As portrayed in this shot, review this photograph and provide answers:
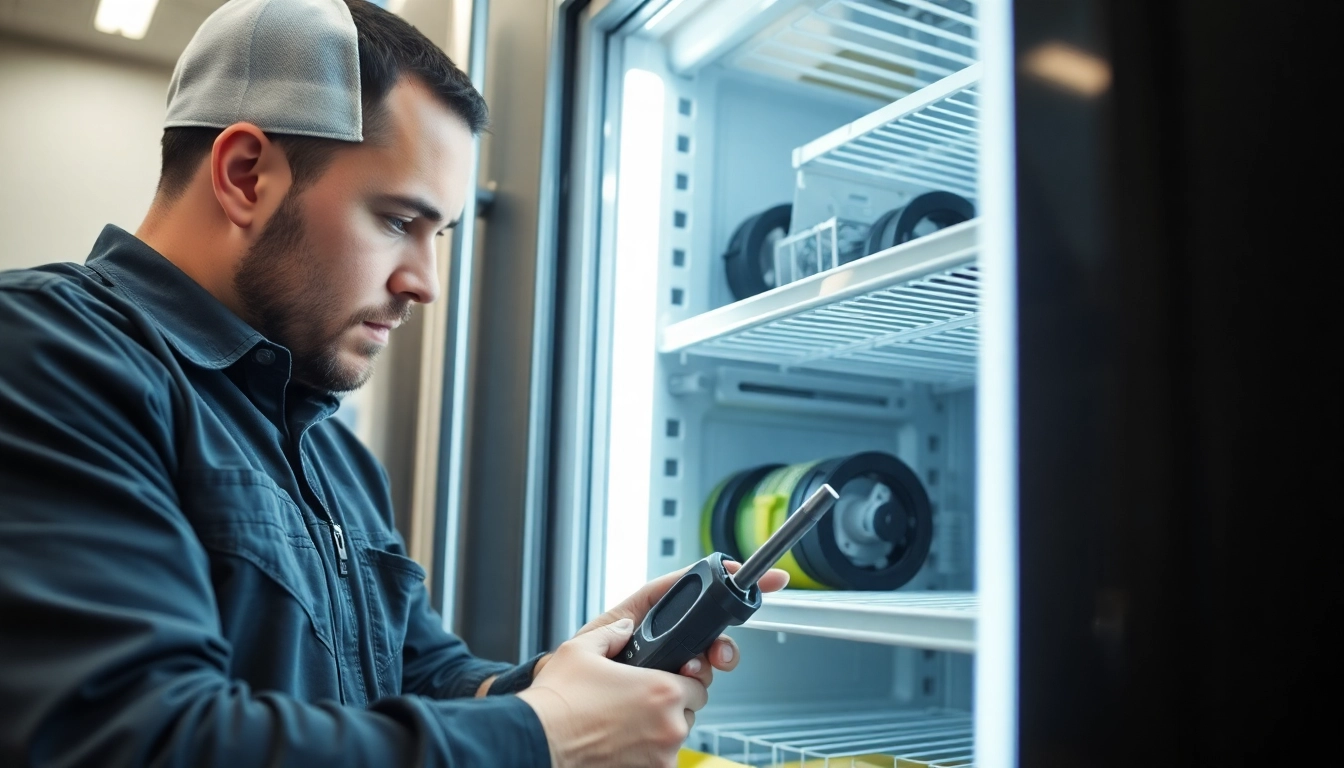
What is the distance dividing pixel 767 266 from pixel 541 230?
0.28 meters

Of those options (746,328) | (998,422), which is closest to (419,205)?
(746,328)

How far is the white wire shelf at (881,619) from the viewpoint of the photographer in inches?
29.2

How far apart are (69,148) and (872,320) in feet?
3.29

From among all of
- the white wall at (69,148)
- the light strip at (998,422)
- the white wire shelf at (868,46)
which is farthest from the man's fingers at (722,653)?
the white wall at (69,148)

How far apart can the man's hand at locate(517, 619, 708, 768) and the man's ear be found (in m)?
0.48

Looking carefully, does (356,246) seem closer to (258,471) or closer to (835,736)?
(258,471)

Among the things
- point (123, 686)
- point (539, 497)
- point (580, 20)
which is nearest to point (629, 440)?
point (539, 497)

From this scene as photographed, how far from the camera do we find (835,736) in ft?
4.15

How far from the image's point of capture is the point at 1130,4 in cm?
57

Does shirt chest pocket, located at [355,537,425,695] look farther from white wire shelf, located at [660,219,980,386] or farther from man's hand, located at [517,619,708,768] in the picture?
white wire shelf, located at [660,219,980,386]

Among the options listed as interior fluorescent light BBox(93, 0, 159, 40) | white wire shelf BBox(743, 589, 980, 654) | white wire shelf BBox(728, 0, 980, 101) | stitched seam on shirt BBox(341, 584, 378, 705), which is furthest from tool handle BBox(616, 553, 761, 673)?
interior fluorescent light BBox(93, 0, 159, 40)

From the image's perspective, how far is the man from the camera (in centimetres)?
59

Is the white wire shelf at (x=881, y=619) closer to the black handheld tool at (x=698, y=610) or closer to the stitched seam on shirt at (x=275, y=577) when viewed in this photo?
the black handheld tool at (x=698, y=610)

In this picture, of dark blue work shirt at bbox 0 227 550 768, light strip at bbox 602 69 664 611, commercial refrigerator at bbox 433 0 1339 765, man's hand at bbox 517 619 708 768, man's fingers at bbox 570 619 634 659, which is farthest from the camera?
light strip at bbox 602 69 664 611
